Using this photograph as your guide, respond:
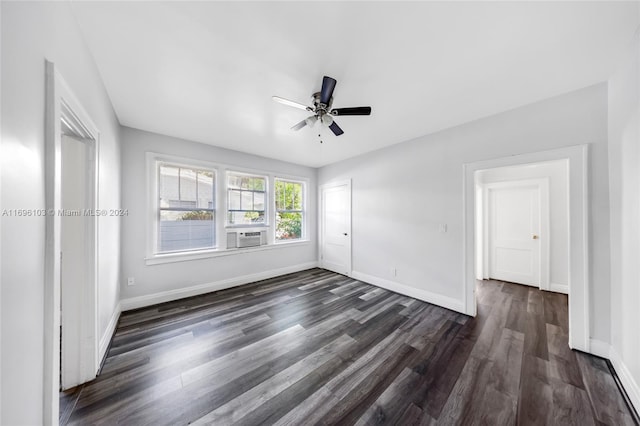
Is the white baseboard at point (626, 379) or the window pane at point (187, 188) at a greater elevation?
the window pane at point (187, 188)

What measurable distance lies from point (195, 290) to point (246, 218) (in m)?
1.48

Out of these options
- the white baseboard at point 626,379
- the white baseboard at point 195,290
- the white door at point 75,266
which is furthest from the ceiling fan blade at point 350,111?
the white baseboard at point 195,290

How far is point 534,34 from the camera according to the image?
4.96ft

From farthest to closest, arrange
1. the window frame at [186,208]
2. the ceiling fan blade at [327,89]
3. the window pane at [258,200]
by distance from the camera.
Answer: the window pane at [258,200] → the window frame at [186,208] → the ceiling fan blade at [327,89]

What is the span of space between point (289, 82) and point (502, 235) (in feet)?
16.1

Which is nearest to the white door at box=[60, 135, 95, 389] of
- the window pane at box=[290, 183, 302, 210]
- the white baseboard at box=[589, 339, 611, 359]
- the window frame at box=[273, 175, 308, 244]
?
the window frame at box=[273, 175, 308, 244]

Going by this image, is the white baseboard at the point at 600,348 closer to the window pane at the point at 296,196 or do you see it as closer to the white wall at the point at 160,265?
the white wall at the point at 160,265

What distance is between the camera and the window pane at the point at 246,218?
13.2ft

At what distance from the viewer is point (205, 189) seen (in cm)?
371

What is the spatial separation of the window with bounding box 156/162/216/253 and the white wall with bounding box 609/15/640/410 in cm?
477

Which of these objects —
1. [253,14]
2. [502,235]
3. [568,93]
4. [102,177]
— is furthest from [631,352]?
[102,177]

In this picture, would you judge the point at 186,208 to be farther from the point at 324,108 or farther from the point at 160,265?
the point at 324,108

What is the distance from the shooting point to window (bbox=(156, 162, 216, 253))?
131 inches

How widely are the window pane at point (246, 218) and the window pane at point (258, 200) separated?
0.12 meters
